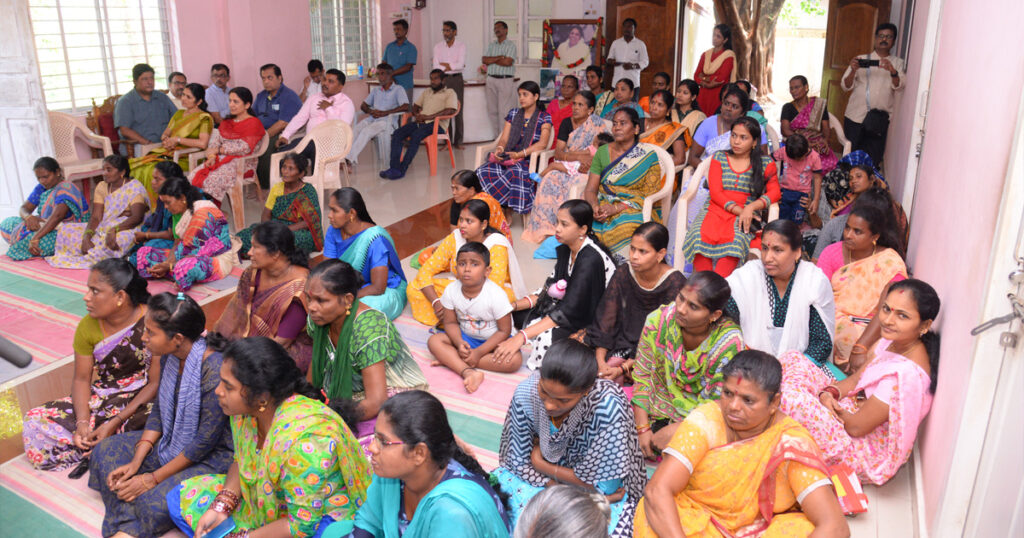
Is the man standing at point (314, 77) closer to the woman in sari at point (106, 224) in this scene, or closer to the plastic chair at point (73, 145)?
the plastic chair at point (73, 145)

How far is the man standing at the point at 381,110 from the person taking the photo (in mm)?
8766

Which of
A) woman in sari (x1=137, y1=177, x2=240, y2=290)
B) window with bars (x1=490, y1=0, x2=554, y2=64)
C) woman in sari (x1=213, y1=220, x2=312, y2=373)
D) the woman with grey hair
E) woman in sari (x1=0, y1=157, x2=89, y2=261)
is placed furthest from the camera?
window with bars (x1=490, y1=0, x2=554, y2=64)

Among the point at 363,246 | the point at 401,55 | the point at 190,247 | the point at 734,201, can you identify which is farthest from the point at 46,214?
the point at 401,55

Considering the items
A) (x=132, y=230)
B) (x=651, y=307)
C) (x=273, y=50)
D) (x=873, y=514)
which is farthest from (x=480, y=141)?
(x=873, y=514)

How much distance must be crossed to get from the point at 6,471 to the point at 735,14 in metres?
13.4

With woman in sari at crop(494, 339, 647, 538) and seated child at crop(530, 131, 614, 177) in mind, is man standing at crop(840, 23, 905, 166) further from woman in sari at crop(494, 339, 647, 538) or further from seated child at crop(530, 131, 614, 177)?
woman in sari at crop(494, 339, 647, 538)

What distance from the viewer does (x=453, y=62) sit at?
1009 centimetres

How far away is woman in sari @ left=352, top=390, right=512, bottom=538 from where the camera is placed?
69.7 inches

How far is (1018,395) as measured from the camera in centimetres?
190

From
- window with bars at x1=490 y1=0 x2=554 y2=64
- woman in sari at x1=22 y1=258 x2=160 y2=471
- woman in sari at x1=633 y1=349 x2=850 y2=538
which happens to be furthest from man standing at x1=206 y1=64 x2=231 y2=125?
woman in sari at x1=633 y1=349 x2=850 y2=538

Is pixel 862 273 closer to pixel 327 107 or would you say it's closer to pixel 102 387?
pixel 102 387

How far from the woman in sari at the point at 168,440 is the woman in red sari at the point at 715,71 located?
19.7 ft

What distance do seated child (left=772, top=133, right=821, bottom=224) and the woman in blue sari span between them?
2945 mm

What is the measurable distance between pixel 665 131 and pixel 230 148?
363 centimetres
